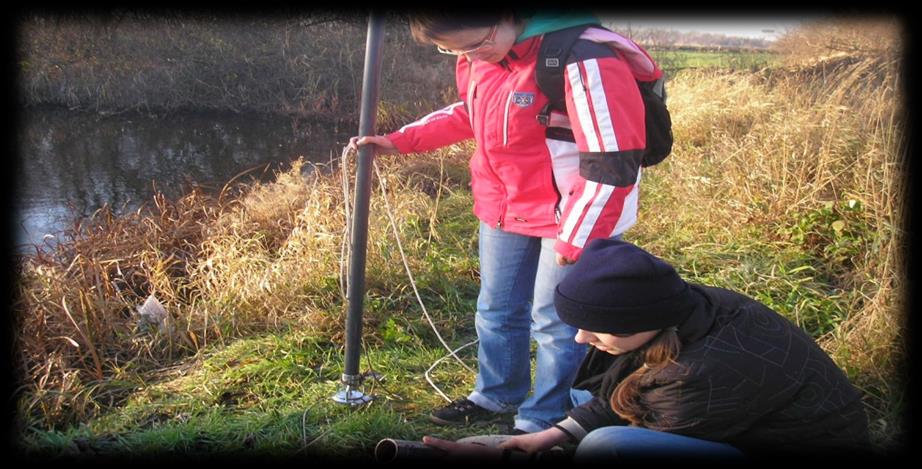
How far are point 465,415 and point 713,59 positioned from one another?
10.3 metres

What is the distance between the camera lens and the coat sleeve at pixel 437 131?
269 centimetres

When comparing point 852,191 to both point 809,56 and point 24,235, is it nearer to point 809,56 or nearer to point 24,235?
point 809,56

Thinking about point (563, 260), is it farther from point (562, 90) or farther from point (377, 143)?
point (377, 143)

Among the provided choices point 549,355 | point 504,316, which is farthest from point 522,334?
point 549,355

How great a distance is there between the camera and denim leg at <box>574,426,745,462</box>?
1950 mm

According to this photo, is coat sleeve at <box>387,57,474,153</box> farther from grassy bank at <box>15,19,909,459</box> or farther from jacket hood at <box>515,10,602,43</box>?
grassy bank at <box>15,19,909,459</box>

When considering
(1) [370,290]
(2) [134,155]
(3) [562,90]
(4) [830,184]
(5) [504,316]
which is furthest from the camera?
(2) [134,155]

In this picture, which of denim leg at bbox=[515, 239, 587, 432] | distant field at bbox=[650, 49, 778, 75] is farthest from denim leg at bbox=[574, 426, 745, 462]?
distant field at bbox=[650, 49, 778, 75]

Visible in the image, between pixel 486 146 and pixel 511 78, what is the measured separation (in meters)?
0.26

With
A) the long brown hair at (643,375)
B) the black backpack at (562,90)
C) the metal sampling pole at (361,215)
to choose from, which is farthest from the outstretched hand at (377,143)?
the long brown hair at (643,375)

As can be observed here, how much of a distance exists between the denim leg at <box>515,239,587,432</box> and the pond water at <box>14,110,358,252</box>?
19.1 ft

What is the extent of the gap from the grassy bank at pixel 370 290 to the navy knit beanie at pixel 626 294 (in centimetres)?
112

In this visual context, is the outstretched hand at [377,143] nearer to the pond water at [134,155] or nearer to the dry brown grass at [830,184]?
the dry brown grass at [830,184]

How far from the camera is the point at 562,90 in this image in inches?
85.7
